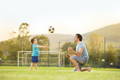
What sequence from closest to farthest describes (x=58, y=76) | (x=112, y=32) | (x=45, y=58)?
(x=58, y=76) → (x=45, y=58) → (x=112, y=32)

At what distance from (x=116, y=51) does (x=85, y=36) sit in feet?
6.20

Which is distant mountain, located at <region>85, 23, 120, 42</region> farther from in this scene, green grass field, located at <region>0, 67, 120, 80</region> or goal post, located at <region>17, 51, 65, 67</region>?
green grass field, located at <region>0, 67, 120, 80</region>

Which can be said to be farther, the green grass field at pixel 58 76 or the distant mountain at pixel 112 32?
the distant mountain at pixel 112 32

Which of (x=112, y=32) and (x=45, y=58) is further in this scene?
(x=112, y=32)

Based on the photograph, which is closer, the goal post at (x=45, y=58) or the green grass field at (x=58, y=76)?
the green grass field at (x=58, y=76)

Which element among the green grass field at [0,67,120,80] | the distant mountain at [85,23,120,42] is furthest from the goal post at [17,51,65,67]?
the green grass field at [0,67,120,80]

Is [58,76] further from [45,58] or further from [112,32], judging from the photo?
[112,32]

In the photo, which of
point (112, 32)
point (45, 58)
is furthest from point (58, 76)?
point (112, 32)

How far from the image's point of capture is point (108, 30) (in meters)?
23.5

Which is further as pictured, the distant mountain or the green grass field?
the distant mountain

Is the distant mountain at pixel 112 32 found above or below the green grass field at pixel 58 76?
above

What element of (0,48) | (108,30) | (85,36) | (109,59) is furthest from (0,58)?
(108,30)

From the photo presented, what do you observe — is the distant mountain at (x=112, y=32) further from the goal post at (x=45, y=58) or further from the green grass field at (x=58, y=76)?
the green grass field at (x=58, y=76)

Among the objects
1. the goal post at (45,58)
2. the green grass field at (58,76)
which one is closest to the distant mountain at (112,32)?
the goal post at (45,58)
